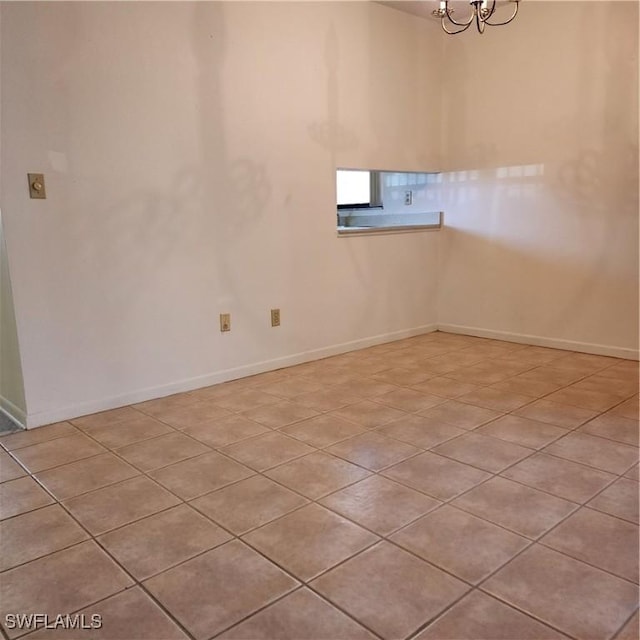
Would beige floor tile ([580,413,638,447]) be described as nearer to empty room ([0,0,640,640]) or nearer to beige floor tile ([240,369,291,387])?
empty room ([0,0,640,640])

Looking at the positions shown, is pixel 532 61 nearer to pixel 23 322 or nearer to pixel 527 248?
pixel 527 248

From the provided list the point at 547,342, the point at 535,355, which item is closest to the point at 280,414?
the point at 535,355

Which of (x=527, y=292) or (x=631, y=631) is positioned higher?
(x=527, y=292)

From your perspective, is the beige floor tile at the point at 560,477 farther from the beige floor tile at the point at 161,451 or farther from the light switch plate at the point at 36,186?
the light switch plate at the point at 36,186

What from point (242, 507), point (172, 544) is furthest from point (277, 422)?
point (172, 544)

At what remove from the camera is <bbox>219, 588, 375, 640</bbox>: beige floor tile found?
1297mm

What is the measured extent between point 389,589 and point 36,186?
7.60ft

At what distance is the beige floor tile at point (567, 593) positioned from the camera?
132cm

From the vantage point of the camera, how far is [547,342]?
13.5 feet

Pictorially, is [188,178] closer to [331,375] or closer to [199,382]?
[199,382]

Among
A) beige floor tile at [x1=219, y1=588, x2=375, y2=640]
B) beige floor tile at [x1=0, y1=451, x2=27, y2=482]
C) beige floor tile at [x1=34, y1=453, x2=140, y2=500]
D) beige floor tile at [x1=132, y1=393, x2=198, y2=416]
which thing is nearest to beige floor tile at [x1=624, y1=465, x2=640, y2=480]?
beige floor tile at [x1=219, y1=588, x2=375, y2=640]

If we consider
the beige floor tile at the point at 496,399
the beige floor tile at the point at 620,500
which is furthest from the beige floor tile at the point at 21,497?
the beige floor tile at the point at 496,399

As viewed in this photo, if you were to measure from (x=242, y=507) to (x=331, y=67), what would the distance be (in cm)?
298

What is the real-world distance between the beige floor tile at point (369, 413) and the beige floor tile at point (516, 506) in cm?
74
